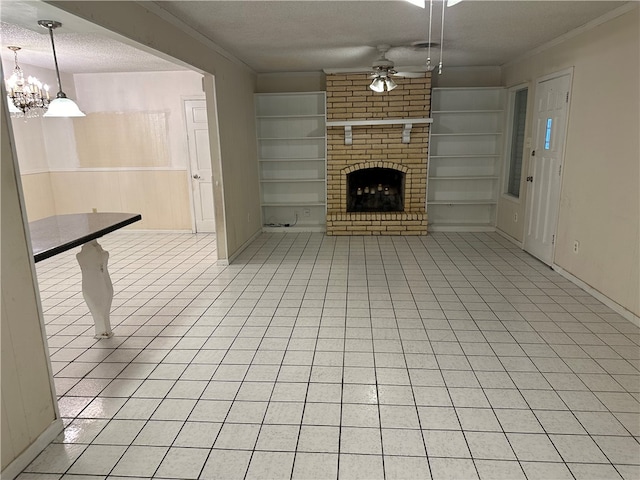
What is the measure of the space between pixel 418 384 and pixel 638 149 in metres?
2.41

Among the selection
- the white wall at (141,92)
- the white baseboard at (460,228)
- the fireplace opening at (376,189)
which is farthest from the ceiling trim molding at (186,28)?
the white baseboard at (460,228)

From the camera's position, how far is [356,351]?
9.20ft

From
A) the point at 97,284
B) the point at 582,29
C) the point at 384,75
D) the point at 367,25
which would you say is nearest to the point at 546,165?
the point at 582,29

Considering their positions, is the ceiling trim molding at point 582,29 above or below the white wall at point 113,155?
above

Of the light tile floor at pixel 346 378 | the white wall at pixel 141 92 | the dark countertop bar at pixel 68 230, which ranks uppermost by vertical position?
the white wall at pixel 141 92

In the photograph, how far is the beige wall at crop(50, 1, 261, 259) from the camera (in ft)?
8.55

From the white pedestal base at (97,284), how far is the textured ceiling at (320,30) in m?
1.43

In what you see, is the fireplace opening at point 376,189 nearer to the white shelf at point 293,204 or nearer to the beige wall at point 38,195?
the white shelf at point 293,204

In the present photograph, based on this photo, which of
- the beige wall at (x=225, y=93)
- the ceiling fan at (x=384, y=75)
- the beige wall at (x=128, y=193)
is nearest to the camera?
the beige wall at (x=225, y=93)

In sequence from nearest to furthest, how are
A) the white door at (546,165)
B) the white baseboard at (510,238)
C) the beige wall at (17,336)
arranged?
the beige wall at (17,336) < the white door at (546,165) < the white baseboard at (510,238)

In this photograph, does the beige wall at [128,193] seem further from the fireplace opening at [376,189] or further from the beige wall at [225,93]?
the fireplace opening at [376,189]

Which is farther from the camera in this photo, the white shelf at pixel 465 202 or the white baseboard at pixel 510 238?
the white shelf at pixel 465 202

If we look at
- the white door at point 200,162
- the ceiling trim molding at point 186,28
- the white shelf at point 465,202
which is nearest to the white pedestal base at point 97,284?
the ceiling trim molding at point 186,28

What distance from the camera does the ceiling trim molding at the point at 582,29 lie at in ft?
10.4
